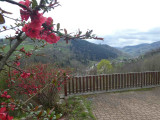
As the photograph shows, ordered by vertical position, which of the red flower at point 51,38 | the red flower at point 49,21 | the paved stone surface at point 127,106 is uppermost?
the red flower at point 49,21

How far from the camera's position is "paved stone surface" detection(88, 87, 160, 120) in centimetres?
410

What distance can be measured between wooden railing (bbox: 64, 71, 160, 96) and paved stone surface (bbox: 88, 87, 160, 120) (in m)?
0.55

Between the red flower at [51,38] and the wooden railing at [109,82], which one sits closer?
the red flower at [51,38]

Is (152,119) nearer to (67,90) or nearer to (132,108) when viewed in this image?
(132,108)

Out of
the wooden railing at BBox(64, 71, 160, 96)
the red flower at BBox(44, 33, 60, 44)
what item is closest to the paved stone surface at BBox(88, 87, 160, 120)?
the wooden railing at BBox(64, 71, 160, 96)

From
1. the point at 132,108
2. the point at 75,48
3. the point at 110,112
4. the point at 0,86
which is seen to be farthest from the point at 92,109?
the point at 75,48

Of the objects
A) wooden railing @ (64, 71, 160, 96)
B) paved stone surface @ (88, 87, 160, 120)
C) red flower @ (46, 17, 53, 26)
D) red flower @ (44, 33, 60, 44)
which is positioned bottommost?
paved stone surface @ (88, 87, 160, 120)

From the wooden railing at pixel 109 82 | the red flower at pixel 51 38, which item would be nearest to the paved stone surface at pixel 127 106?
the wooden railing at pixel 109 82

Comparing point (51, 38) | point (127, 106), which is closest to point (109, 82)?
point (127, 106)

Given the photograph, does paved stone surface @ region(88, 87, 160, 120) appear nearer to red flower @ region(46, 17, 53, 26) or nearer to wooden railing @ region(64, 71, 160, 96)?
wooden railing @ region(64, 71, 160, 96)

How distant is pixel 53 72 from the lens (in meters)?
4.61

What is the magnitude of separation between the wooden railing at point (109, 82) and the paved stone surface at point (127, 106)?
0.55m

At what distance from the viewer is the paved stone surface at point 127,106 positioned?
4.10 m

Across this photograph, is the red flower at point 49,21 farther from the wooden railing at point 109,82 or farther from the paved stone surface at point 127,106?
the wooden railing at point 109,82
